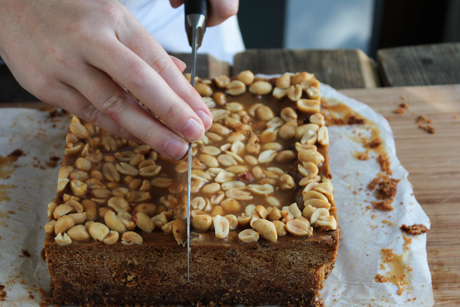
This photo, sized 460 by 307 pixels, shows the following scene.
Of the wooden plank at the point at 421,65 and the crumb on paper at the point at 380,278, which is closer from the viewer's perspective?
the crumb on paper at the point at 380,278

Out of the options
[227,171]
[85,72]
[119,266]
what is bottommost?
[119,266]

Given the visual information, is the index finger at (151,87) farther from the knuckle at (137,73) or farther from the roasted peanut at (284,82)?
the roasted peanut at (284,82)

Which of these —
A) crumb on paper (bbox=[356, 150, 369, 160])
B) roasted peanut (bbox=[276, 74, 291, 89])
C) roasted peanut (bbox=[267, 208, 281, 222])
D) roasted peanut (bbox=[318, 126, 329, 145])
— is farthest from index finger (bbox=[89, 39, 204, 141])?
crumb on paper (bbox=[356, 150, 369, 160])

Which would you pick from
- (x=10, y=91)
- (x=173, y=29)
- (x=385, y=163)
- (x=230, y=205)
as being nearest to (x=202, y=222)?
(x=230, y=205)

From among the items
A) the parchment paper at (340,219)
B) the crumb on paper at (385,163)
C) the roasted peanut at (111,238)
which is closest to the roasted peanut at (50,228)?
the roasted peanut at (111,238)

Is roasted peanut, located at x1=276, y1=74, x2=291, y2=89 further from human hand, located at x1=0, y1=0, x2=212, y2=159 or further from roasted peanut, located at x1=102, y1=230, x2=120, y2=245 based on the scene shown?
roasted peanut, located at x1=102, y1=230, x2=120, y2=245

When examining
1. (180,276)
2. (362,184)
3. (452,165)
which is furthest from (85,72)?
(452,165)

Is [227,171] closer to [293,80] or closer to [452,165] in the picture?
[293,80]
